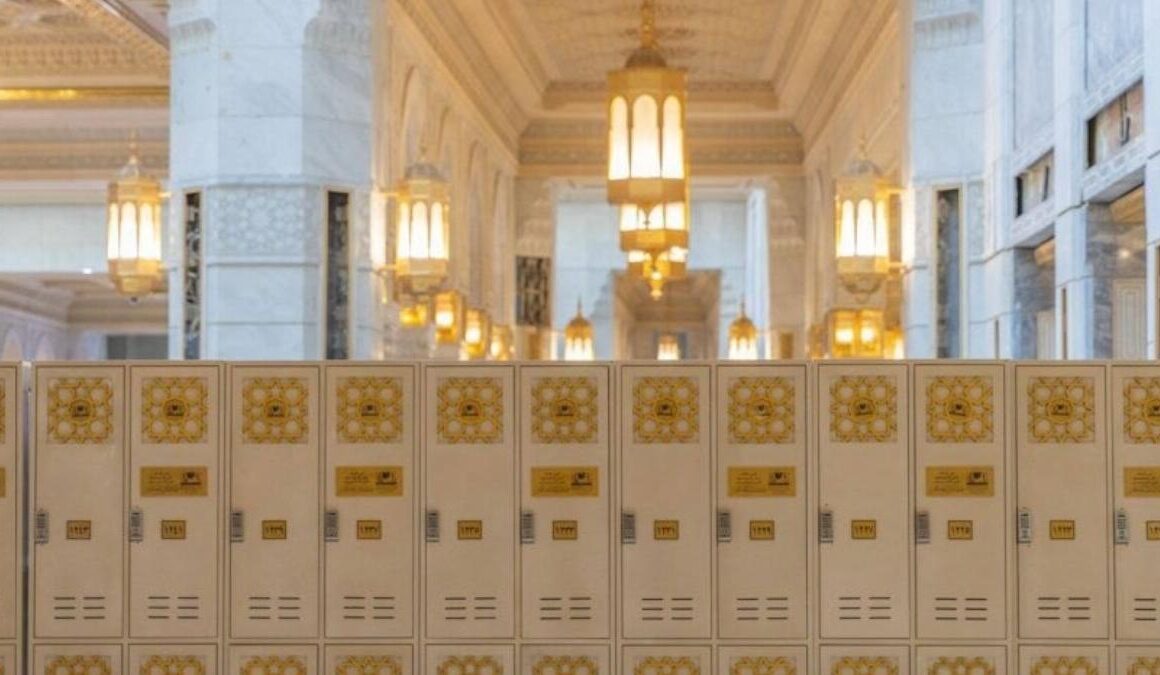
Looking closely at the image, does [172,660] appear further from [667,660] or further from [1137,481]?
[1137,481]

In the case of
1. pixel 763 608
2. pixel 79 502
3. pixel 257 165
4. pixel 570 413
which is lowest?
pixel 763 608

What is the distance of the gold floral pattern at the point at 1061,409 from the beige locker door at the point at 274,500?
2956 millimetres

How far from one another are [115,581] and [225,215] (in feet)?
17.7

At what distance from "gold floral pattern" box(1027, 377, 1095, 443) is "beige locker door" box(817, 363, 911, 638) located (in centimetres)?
52

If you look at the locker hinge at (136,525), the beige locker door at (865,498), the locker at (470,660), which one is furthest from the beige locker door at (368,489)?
the beige locker door at (865,498)

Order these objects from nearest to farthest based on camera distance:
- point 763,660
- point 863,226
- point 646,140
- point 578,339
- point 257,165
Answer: point 763,660 → point 646,140 → point 257,165 → point 863,226 → point 578,339

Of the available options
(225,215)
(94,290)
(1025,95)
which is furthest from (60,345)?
(1025,95)

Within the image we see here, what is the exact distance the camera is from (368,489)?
8438 millimetres

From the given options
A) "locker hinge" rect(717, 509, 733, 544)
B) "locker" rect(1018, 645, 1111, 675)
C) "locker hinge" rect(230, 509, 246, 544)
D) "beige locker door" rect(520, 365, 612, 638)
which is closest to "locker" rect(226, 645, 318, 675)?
"locker hinge" rect(230, 509, 246, 544)

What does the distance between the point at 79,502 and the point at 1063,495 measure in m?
4.05

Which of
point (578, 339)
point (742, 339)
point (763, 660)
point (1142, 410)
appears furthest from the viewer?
point (578, 339)

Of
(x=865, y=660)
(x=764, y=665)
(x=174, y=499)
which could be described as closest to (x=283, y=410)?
(x=174, y=499)

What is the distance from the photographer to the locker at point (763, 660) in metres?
8.40

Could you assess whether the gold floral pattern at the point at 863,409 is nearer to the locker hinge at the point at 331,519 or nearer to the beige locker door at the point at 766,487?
the beige locker door at the point at 766,487
